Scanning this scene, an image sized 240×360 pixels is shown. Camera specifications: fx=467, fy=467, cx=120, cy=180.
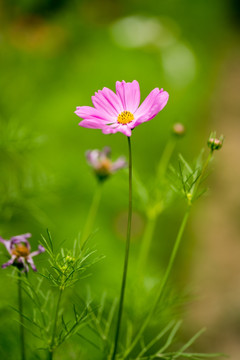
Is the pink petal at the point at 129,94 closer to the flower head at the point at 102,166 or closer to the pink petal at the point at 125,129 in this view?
the pink petal at the point at 125,129

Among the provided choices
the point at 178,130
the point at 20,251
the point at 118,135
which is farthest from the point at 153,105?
the point at 118,135

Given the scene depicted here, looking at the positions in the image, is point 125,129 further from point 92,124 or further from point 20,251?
point 20,251

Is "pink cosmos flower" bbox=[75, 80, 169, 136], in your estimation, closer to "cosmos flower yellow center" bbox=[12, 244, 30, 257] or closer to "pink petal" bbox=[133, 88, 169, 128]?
"pink petal" bbox=[133, 88, 169, 128]

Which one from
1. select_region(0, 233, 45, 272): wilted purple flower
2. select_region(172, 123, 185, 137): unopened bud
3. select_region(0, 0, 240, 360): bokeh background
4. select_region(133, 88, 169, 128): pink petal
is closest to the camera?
select_region(133, 88, 169, 128): pink petal

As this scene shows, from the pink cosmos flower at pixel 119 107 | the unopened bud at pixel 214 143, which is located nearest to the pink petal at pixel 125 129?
the pink cosmos flower at pixel 119 107

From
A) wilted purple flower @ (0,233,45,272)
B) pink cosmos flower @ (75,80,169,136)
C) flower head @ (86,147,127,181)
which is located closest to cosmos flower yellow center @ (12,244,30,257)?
wilted purple flower @ (0,233,45,272)

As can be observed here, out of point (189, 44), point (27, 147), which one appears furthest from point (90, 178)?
point (189, 44)
